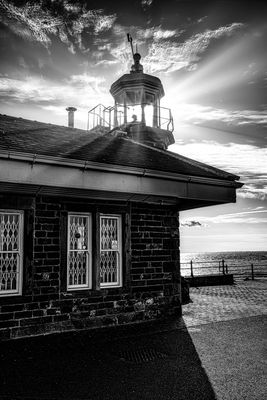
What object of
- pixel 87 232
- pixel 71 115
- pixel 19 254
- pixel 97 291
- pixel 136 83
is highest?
pixel 136 83

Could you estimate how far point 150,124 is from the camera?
16.3 m

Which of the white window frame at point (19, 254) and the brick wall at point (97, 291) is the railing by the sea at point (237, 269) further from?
the white window frame at point (19, 254)

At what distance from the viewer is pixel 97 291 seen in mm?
7230

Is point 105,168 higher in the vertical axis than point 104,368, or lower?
higher

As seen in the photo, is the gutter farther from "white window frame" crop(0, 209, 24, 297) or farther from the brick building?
"white window frame" crop(0, 209, 24, 297)

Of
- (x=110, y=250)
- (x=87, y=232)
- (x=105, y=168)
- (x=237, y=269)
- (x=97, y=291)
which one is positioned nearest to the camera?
(x=105, y=168)

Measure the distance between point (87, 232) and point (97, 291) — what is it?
1321 mm

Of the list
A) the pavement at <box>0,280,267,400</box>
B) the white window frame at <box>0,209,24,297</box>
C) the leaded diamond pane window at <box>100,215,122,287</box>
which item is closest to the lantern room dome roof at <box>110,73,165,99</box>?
the leaded diamond pane window at <box>100,215,122,287</box>

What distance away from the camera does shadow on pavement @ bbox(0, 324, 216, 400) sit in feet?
13.1

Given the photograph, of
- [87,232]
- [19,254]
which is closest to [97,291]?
[87,232]

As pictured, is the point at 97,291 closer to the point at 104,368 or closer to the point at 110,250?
the point at 110,250

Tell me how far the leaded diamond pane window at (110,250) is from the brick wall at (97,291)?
7.7 inches

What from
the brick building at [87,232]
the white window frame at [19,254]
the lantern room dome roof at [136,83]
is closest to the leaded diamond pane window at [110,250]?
the brick building at [87,232]

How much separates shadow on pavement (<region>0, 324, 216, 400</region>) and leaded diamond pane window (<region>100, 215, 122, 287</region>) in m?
1.28
